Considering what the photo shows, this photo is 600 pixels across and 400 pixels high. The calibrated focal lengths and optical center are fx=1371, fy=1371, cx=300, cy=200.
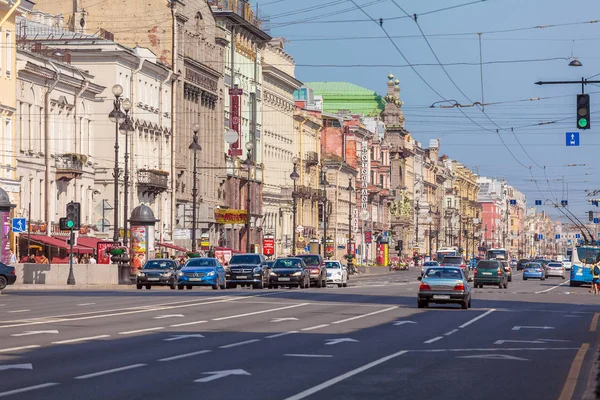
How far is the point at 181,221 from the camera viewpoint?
9344 centimetres

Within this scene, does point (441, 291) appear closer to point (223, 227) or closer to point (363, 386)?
point (363, 386)

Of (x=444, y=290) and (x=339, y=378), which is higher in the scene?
(x=444, y=290)

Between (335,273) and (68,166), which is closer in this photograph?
(335,273)

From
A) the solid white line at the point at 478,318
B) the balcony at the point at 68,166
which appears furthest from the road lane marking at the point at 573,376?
the balcony at the point at 68,166

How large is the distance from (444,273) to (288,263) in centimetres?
1946

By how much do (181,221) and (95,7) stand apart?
16.0 metres

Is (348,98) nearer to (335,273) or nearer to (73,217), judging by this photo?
(335,273)

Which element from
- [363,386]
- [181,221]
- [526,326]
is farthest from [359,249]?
[363,386]

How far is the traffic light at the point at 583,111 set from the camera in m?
40.8

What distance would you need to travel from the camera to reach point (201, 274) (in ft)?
193

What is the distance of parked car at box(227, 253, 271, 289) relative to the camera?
61.8 meters

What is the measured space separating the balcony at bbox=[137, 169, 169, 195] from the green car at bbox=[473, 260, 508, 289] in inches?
875

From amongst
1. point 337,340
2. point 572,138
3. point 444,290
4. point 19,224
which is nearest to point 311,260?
point 19,224

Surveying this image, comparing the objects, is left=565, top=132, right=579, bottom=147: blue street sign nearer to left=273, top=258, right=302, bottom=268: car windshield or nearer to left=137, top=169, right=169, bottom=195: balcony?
left=273, top=258, right=302, bottom=268: car windshield
